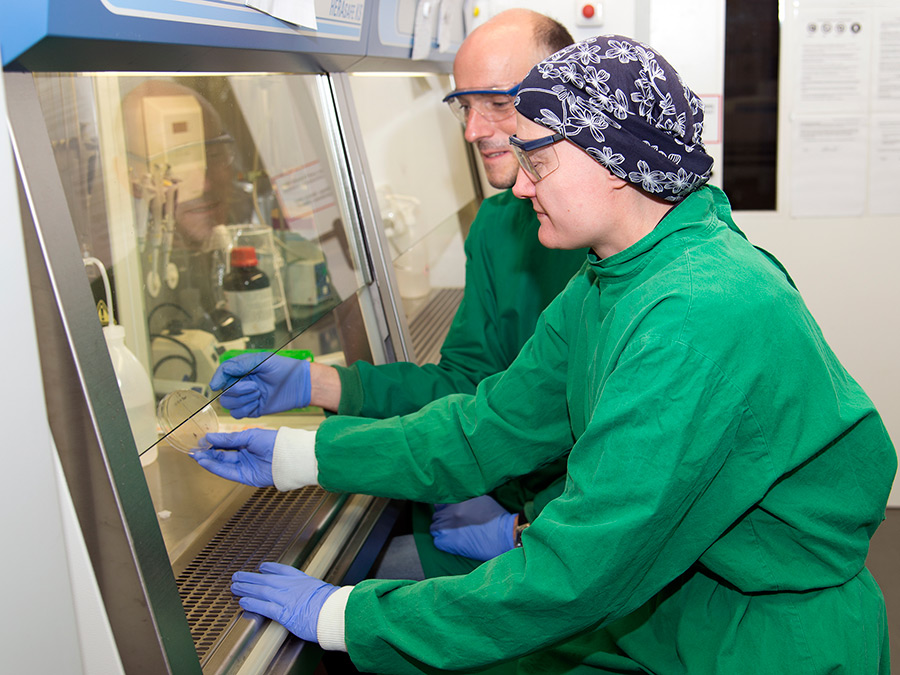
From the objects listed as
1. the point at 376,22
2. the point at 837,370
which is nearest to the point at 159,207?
the point at 376,22

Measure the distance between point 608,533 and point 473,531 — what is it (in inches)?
26.8

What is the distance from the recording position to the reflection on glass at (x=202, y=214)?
1051 mm

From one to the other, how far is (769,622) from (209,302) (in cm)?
95

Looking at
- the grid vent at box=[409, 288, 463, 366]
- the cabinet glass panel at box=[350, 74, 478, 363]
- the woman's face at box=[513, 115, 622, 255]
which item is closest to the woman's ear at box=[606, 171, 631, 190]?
the woman's face at box=[513, 115, 622, 255]

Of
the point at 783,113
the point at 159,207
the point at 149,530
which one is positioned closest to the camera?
the point at 149,530

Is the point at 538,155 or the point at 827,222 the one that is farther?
the point at 827,222

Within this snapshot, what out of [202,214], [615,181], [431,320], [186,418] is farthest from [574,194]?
[431,320]

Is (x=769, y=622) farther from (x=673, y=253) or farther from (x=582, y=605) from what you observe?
(x=673, y=253)

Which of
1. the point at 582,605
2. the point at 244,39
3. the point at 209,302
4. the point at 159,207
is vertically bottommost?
the point at 582,605

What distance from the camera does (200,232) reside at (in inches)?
52.3

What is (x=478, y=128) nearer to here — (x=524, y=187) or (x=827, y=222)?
(x=524, y=187)

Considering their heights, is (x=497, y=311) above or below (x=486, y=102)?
below

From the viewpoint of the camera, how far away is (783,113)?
7.96ft

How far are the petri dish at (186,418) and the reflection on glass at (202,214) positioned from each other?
0.11 feet
